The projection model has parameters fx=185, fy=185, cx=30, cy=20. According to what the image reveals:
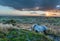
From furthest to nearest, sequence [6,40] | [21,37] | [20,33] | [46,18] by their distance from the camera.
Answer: [46,18], [20,33], [21,37], [6,40]

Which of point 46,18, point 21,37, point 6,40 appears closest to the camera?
point 6,40

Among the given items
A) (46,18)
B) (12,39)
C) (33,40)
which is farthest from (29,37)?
Answer: (46,18)

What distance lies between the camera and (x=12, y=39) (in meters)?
9.80

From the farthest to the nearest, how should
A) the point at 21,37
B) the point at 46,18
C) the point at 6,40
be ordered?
the point at 46,18
the point at 21,37
the point at 6,40

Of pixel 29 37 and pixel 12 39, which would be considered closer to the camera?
pixel 12 39

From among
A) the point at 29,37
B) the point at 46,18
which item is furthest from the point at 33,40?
the point at 46,18

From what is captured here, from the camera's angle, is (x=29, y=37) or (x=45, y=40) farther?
(x=45, y=40)

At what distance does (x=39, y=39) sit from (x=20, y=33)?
3.89ft

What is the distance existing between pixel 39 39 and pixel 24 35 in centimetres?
90

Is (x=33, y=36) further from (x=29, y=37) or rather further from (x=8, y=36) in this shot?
(x=8, y=36)

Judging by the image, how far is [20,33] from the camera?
10914 mm

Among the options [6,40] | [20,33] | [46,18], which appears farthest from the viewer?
Result: [46,18]

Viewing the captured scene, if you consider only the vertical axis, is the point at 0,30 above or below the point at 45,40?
above

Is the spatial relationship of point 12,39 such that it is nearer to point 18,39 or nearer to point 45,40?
point 18,39
